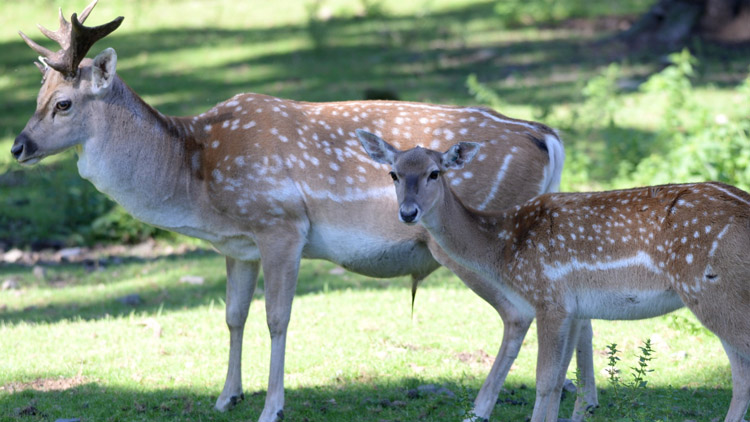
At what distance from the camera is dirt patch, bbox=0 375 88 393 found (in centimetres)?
704

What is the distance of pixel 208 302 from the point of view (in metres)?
9.67

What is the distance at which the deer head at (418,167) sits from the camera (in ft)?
19.4

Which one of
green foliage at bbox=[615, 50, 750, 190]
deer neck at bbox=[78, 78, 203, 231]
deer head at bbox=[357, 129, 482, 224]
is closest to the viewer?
deer head at bbox=[357, 129, 482, 224]

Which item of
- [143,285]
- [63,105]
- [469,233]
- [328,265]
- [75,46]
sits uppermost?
[75,46]

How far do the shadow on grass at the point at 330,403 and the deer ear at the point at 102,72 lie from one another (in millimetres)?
2247

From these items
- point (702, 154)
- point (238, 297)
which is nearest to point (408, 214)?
point (238, 297)

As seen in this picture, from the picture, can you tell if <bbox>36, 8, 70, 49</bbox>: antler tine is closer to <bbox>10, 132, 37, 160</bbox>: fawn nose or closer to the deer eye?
the deer eye

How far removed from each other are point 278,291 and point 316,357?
4.49 feet

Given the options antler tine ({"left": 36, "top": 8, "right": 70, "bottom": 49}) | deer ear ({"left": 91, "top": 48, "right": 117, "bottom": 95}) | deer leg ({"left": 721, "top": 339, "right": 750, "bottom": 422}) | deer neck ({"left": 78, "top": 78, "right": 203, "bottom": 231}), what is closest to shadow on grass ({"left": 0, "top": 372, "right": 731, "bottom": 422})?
deer leg ({"left": 721, "top": 339, "right": 750, "bottom": 422})

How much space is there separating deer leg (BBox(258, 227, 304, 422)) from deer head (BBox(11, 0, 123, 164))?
60.8 inches

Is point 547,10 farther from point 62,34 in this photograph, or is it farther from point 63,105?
point 63,105

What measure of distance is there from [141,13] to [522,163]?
1634cm

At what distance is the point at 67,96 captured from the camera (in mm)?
6434

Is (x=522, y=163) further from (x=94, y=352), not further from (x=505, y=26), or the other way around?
(x=505, y=26)
